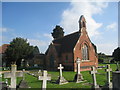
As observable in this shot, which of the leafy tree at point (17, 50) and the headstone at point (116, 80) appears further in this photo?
the leafy tree at point (17, 50)

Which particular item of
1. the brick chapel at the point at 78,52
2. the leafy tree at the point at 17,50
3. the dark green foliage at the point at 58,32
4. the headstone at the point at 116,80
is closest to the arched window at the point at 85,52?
the brick chapel at the point at 78,52

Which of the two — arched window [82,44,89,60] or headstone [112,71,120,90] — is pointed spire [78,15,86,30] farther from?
headstone [112,71,120,90]

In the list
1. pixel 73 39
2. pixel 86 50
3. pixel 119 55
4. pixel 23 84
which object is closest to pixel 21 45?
pixel 73 39

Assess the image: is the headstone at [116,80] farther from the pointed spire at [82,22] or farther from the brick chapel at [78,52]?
the pointed spire at [82,22]

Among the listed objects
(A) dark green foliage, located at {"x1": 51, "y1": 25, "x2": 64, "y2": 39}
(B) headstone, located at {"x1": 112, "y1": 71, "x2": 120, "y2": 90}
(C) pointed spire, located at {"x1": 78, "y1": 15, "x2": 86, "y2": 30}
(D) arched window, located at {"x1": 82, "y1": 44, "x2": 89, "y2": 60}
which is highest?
(A) dark green foliage, located at {"x1": 51, "y1": 25, "x2": 64, "y2": 39}

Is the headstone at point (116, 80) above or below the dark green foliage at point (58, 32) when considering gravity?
below

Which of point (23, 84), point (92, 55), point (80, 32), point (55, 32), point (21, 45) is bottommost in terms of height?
point (23, 84)

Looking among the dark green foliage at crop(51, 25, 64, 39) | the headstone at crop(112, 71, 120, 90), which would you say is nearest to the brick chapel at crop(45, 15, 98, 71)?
the headstone at crop(112, 71, 120, 90)

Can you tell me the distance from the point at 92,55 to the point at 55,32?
38.6 metres

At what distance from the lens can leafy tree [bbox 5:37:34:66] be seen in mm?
38719

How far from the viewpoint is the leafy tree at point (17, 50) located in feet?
127

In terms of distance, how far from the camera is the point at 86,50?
108 ft

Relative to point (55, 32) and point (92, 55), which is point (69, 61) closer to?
point (92, 55)

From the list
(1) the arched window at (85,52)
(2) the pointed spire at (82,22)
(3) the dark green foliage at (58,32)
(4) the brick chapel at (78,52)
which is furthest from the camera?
(3) the dark green foliage at (58,32)
